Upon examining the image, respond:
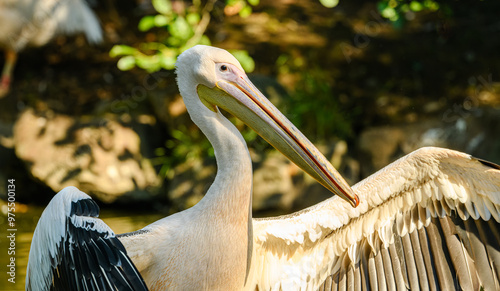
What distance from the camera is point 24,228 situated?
585cm

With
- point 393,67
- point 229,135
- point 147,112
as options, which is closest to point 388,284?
point 229,135

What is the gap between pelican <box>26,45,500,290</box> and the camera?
2.60m

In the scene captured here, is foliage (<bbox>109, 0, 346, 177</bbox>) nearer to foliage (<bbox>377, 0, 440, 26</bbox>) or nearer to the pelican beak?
foliage (<bbox>377, 0, 440, 26</bbox>)

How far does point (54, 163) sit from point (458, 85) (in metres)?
5.05

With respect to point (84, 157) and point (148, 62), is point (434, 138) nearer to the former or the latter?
point (148, 62)

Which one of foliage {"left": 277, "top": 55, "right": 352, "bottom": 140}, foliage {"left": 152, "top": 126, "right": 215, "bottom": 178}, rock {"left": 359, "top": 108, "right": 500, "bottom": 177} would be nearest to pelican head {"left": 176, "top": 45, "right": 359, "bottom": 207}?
foliage {"left": 152, "top": 126, "right": 215, "bottom": 178}

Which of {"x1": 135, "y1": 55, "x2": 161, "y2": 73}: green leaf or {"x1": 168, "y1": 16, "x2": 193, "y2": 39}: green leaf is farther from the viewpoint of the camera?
{"x1": 168, "y1": 16, "x2": 193, "y2": 39}: green leaf

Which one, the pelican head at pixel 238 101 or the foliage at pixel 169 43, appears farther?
the foliage at pixel 169 43

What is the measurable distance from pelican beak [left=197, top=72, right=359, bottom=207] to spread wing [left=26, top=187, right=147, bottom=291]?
846 millimetres

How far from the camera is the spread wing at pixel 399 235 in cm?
320

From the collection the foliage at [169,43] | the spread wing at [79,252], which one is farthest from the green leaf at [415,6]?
the spread wing at [79,252]

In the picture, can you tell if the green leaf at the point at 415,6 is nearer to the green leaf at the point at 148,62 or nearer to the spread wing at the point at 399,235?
the spread wing at the point at 399,235

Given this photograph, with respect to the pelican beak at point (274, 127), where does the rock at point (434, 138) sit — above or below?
above

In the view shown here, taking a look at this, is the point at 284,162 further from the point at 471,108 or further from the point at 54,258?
the point at 54,258
